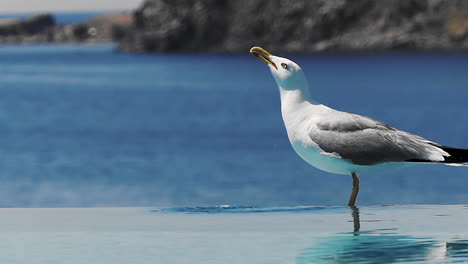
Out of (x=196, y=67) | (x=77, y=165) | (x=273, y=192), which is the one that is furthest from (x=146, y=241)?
(x=196, y=67)

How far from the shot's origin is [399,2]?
191 metres

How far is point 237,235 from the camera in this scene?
9.59m

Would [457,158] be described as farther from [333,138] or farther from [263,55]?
[263,55]

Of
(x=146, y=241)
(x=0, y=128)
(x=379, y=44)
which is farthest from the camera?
(x=379, y=44)

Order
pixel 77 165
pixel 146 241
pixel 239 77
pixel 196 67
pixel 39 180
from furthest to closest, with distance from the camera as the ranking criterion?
1. pixel 196 67
2. pixel 239 77
3. pixel 77 165
4. pixel 39 180
5. pixel 146 241

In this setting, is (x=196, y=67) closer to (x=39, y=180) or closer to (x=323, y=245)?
(x=39, y=180)

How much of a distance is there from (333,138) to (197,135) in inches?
1845

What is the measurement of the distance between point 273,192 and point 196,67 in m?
130

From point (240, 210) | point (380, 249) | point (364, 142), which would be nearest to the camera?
point (380, 249)

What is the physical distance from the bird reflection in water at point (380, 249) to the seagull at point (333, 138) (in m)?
0.68

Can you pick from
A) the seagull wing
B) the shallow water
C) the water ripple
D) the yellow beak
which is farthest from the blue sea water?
the yellow beak

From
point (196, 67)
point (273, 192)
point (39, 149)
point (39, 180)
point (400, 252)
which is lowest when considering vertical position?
point (400, 252)

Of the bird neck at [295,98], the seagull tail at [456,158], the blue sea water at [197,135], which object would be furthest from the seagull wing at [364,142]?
the blue sea water at [197,135]

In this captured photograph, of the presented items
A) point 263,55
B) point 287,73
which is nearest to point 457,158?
point 287,73
